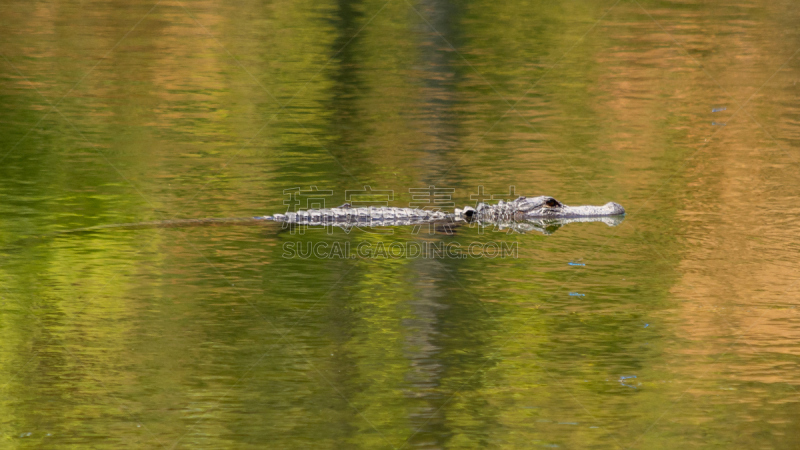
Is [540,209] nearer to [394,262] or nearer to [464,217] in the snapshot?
[464,217]

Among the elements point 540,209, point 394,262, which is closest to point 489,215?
point 540,209

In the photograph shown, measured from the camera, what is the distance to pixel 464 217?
34.9 ft

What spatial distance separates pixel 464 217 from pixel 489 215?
248 mm

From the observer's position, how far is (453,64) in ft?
64.4

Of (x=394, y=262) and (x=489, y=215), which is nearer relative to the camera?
(x=394, y=262)

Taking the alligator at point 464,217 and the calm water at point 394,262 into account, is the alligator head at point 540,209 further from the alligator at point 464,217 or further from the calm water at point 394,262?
the calm water at point 394,262

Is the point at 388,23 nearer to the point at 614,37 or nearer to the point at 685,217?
the point at 614,37

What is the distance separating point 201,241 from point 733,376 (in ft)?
15.7

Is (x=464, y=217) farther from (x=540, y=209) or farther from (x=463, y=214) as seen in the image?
(x=540, y=209)

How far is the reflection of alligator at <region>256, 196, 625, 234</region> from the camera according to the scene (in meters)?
10.4

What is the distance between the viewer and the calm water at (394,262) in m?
6.14

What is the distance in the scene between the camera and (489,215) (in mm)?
10672

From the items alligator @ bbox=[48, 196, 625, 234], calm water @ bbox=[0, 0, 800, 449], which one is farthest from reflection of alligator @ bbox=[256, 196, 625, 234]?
calm water @ bbox=[0, 0, 800, 449]

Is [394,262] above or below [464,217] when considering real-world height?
below
